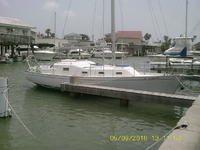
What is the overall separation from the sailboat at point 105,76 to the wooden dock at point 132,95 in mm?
1229

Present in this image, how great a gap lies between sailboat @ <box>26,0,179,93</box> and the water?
4.35ft

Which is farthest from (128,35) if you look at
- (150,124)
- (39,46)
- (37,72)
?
(150,124)

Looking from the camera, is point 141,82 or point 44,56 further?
point 44,56

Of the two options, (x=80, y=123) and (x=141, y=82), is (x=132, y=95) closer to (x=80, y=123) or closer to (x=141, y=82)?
(x=141, y=82)

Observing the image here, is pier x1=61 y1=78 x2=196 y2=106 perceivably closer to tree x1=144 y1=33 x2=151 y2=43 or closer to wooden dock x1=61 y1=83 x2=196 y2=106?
wooden dock x1=61 y1=83 x2=196 y2=106

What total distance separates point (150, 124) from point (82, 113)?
12.3 feet

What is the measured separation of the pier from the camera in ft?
41.4

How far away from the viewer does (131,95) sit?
1371cm

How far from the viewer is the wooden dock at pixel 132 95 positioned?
12625 millimetres

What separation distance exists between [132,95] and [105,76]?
356 cm

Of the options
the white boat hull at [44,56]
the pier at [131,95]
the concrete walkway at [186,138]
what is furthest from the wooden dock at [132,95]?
the white boat hull at [44,56]

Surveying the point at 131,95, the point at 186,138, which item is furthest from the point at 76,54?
the point at 186,138

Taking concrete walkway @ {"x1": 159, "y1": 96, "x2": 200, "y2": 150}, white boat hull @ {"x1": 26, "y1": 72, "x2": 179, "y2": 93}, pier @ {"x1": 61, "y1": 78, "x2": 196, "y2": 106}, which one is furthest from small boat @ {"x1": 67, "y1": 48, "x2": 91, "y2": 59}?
concrete walkway @ {"x1": 159, "y1": 96, "x2": 200, "y2": 150}

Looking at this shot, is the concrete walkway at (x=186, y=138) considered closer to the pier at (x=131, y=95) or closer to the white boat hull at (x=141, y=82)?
the pier at (x=131, y=95)
